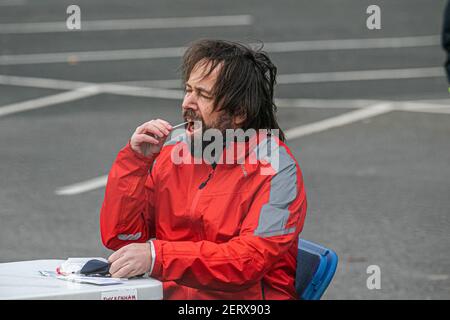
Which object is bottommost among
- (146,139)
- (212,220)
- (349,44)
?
(349,44)

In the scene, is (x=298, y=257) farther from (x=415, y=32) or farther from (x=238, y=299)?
(x=415, y=32)

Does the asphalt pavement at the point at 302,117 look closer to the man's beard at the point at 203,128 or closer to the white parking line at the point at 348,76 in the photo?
the white parking line at the point at 348,76

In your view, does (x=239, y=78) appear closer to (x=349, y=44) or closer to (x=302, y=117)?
(x=302, y=117)

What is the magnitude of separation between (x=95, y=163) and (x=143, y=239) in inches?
206

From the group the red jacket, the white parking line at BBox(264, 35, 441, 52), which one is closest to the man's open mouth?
the red jacket

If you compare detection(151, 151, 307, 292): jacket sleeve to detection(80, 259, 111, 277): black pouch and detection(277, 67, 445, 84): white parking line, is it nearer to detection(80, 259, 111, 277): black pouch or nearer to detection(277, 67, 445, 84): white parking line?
detection(80, 259, 111, 277): black pouch

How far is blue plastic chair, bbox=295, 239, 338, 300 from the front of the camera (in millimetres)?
4180

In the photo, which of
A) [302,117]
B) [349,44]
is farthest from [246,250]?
[349,44]

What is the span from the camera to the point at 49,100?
1191cm

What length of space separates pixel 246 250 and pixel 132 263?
1.28ft

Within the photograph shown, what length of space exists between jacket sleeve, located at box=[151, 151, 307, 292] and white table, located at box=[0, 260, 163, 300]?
0.37 feet

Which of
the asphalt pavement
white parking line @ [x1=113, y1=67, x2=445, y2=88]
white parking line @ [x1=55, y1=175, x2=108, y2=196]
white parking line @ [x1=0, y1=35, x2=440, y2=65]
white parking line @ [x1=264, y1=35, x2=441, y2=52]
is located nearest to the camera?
the asphalt pavement

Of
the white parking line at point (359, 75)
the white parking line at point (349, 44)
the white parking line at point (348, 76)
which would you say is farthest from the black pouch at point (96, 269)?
the white parking line at point (349, 44)

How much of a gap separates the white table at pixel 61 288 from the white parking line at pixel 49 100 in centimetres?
757
